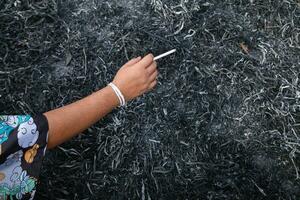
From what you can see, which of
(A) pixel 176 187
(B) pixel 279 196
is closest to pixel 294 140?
(B) pixel 279 196

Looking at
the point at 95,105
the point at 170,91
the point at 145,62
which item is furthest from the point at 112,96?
the point at 170,91

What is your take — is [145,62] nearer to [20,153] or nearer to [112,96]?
[112,96]

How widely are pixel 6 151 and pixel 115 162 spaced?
605 millimetres

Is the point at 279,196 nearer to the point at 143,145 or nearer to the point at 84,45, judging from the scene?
the point at 143,145

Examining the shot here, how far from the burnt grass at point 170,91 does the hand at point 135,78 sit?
0.32 metres

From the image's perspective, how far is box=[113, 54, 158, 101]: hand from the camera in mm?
1275

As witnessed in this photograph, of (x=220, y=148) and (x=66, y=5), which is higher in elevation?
(x=66, y=5)

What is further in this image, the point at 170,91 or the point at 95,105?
the point at 170,91

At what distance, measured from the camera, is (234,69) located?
1688 millimetres

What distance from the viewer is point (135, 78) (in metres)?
1.28

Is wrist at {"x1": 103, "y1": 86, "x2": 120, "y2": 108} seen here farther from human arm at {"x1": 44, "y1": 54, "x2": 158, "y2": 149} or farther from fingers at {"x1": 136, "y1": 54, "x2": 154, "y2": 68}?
fingers at {"x1": 136, "y1": 54, "x2": 154, "y2": 68}

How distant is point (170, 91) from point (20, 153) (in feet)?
2.64

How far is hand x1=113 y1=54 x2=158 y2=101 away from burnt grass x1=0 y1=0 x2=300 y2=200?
32 centimetres

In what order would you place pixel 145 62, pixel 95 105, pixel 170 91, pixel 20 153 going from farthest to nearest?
pixel 170 91 → pixel 145 62 → pixel 95 105 → pixel 20 153
